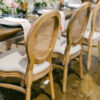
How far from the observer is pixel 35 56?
1.62 meters

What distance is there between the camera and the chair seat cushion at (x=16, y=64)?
1720 mm

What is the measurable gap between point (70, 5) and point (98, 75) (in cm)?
107

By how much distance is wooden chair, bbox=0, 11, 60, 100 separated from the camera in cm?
151

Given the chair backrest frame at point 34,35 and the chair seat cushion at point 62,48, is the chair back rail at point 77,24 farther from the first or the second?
the chair backrest frame at point 34,35

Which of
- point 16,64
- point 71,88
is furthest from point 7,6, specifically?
point 71,88

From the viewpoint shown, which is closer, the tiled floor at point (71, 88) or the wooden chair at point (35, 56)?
the wooden chair at point (35, 56)

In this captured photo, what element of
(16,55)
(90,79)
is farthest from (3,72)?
(90,79)

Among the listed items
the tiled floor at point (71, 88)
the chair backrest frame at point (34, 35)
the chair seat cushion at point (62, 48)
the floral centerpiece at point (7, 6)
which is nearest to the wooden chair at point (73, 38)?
the chair seat cushion at point (62, 48)

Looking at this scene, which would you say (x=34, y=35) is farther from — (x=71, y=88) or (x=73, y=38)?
(x=71, y=88)

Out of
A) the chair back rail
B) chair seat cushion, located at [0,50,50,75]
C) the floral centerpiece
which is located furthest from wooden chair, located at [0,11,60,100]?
the floral centerpiece

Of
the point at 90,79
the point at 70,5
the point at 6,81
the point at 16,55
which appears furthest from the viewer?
the point at 70,5

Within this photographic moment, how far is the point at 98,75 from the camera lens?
2768 millimetres

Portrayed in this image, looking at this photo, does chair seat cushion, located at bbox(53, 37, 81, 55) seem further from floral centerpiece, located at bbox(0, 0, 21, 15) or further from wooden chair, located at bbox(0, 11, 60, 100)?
floral centerpiece, located at bbox(0, 0, 21, 15)

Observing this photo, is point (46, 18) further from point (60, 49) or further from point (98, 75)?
point (98, 75)
